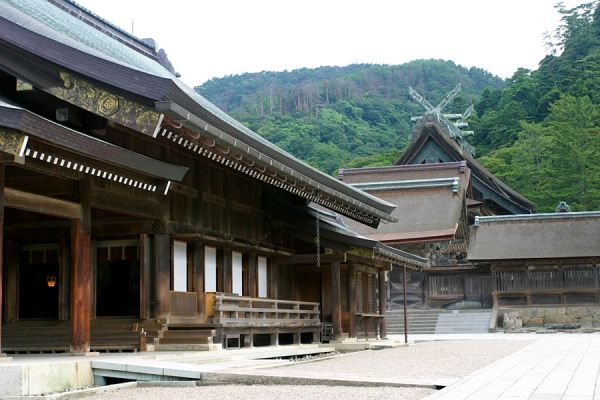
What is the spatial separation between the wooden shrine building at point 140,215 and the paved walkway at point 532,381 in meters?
5.56

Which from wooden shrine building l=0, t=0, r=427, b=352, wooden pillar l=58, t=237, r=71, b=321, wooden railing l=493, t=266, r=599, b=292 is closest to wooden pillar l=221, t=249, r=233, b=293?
wooden shrine building l=0, t=0, r=427, b=352

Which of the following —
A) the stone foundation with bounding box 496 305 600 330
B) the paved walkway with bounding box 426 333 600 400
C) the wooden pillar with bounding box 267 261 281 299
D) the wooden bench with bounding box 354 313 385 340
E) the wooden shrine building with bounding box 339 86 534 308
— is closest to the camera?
the paved walkway with bounding box 426 333 600 400

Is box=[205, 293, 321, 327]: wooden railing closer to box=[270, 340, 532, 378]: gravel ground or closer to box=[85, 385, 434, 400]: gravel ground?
box=[270, 340, 532, 378]: gravel ground

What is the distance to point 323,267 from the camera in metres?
22.4

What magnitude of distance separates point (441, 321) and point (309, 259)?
1658 centimetres

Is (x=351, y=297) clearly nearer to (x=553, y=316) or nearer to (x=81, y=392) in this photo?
(x=81, y=392)

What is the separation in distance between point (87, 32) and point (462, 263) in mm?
26396

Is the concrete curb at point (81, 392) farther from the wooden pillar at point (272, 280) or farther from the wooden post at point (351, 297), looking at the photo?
the wooden post at point (351, 297)

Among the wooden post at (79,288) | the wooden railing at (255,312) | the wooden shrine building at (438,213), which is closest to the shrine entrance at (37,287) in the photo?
the wooden railing at (255,312)

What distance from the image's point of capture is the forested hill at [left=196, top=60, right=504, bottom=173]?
258 feet

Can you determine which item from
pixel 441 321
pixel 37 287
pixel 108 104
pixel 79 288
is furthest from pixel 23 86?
pixel 441 321

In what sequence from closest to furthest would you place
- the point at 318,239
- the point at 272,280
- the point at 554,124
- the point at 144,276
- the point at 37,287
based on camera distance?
the point at 144,276 → the point at 37,287 → the point at 318,239 → the point at 272,280 → the point at 554,124

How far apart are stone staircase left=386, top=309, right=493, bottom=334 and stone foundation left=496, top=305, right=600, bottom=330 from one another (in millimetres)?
980

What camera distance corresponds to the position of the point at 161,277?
15930 millimetres
